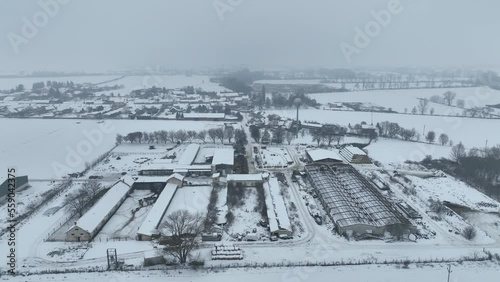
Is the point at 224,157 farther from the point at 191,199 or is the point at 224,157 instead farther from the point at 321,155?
the point at 321,155

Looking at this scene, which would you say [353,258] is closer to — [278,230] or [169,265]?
[278,230]

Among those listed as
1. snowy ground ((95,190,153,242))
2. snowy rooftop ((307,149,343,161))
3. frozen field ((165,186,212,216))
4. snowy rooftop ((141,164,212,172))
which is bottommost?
snowy ground ((95,190,153,242))

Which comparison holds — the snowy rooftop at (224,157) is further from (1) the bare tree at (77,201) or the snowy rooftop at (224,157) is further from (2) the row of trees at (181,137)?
(1) the bare tree at (77,201)

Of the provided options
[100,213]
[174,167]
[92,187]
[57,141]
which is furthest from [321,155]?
[57,141]

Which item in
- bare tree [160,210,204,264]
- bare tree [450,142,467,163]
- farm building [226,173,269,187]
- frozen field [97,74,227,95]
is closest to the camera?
bare tree [160,210,204,264]

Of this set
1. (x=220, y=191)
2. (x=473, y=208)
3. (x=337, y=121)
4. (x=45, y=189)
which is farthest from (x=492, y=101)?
(x=45, y=189)

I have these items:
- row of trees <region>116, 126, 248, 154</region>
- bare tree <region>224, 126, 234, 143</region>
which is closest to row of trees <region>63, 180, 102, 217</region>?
row of trees <region>116, 126, 248, 154</region>

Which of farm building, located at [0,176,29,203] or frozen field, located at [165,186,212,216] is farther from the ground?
farm building, located at [0,176,29,203]

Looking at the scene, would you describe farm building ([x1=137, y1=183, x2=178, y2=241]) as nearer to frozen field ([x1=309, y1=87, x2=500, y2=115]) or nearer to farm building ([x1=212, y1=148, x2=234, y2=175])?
farm building ([x1=212, y1=148, x2=234, y2=175])
